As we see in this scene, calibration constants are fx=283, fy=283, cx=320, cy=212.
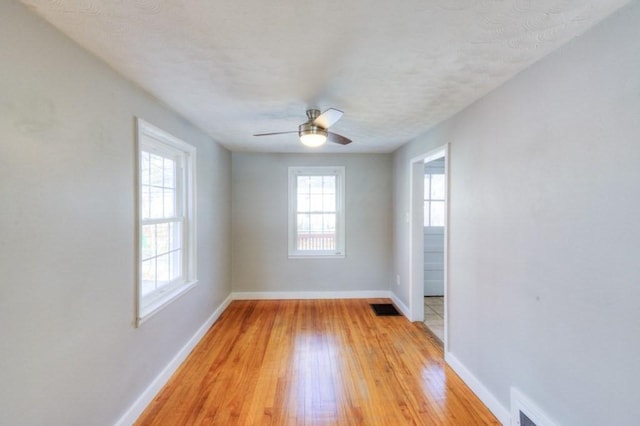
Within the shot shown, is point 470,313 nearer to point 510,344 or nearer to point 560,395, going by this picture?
point 510,344

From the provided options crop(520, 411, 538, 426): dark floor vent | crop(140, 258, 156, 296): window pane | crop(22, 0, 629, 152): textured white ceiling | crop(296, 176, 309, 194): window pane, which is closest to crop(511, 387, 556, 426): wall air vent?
crop(520, 411, 538, 426): dark floor vent

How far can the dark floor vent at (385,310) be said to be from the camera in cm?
394

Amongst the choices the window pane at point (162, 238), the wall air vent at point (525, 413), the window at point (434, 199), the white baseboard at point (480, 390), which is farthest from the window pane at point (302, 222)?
the wall air vent at point (525, 413)

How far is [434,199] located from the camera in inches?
186

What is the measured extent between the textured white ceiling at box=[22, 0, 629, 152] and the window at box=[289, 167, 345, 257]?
2.24 m

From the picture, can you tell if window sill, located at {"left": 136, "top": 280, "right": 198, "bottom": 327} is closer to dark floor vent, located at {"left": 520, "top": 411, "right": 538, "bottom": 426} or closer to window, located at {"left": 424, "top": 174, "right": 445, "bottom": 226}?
dark floor vent, located at {"left": 520, "top": 411, "right": 538, "bottom": 426}

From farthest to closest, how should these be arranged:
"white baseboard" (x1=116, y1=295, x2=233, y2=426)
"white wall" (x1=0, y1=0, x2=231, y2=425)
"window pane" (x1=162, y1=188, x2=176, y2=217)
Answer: "window pane" (x1=162, y1=188, x2=176, y2=217) < "white baseboard" (x1=116, y1=295, x2=233, y2=426) < "white wall" (x1=0, y1=0, x2=231, y2=425)

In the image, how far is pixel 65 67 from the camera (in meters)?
1.43

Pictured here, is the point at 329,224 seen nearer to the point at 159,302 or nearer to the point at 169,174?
the point at 169,174

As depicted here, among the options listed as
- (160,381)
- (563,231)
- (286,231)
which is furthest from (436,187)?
(160,381)

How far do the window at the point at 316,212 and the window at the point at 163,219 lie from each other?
1.84m

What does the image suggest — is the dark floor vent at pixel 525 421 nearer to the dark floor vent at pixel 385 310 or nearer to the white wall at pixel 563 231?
the white wall at pixel 563 231

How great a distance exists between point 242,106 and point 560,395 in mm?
2836

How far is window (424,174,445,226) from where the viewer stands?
15.4 feet
